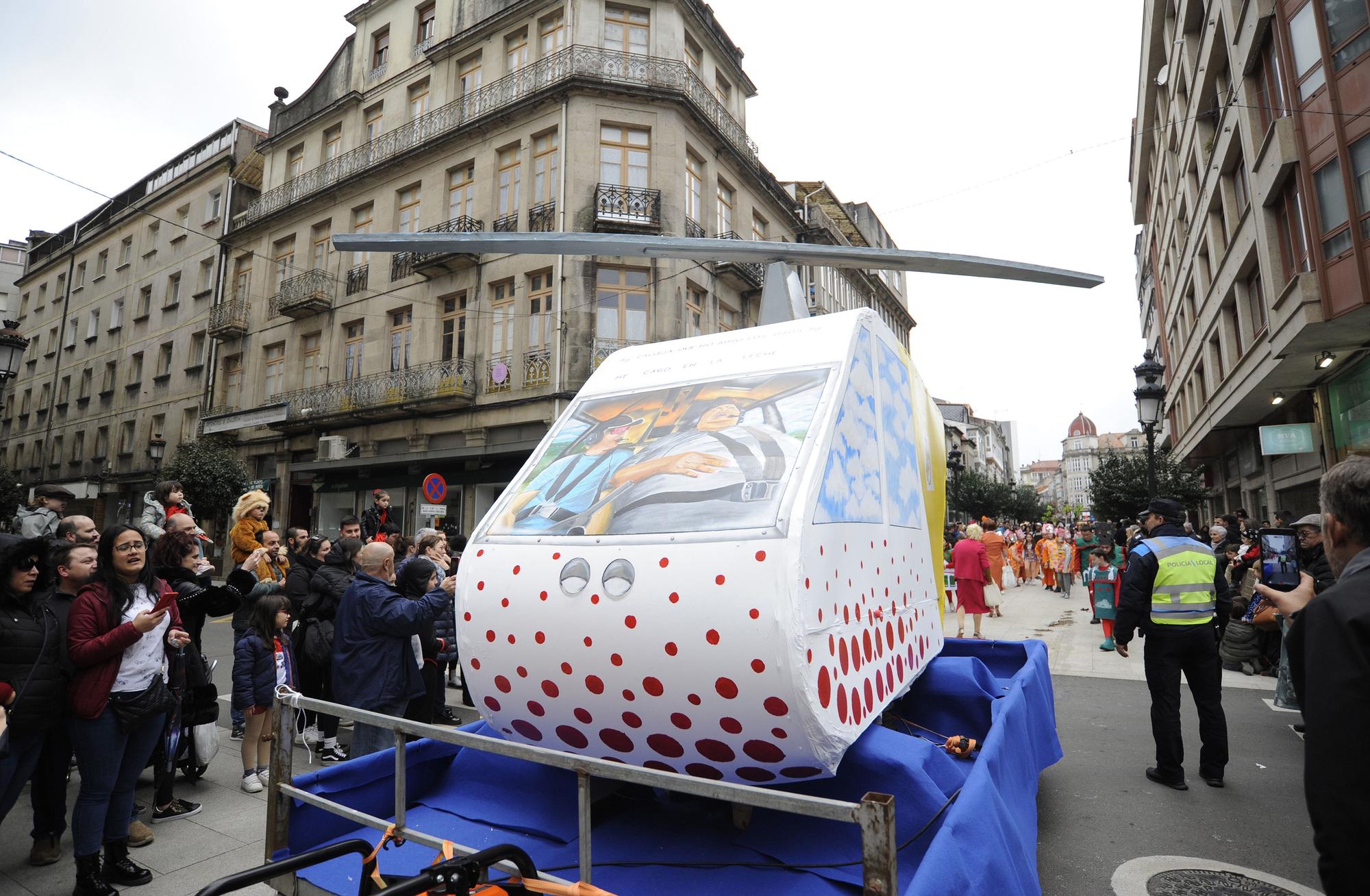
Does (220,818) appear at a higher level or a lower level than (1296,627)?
lower

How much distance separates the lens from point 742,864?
2.60 meters

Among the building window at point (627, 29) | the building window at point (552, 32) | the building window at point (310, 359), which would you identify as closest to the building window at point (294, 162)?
the building window at point (310, 359)

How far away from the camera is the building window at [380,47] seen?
24.2 m

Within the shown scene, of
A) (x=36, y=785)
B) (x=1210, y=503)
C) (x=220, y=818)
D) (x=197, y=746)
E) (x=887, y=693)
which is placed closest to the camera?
(x=887, y=693)

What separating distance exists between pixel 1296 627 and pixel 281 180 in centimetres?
3058

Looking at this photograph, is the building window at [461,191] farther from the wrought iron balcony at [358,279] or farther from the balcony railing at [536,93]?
the wrought iron balcony at [358,279]

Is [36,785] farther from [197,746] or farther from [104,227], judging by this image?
[104,227]

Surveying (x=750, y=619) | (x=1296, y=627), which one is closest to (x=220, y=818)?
(x=750, y=619)

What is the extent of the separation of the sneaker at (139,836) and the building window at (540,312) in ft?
49.8

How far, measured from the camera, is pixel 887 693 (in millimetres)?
3186

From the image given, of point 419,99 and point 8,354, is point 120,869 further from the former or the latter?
point 419,99

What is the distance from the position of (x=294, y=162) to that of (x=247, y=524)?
77.8 ft

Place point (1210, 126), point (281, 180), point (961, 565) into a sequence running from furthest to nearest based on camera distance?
point (281, 180)
point (1210, 126)
point (961, 565)

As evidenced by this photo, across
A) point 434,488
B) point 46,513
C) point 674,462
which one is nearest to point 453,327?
point 434,488
